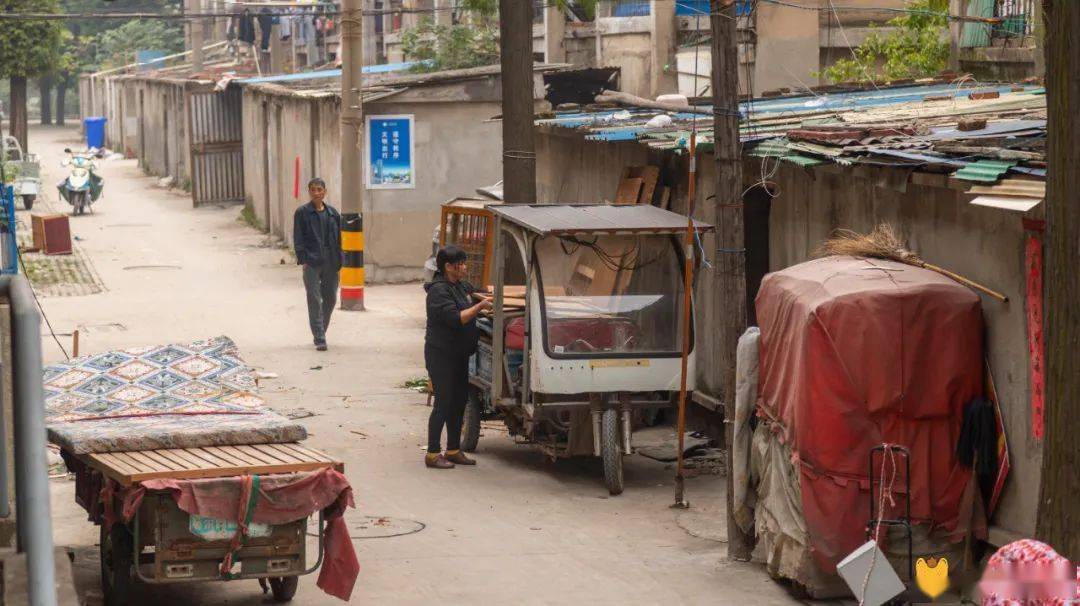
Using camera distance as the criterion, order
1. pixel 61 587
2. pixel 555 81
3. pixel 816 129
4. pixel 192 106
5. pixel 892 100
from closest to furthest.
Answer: pixel 61 587
pixel 816 129
pixel 892 100
pixel 555 81
pixel 192 106

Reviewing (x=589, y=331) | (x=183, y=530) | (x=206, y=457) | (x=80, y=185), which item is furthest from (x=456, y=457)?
(x=80, y=185)

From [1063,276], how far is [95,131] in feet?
185

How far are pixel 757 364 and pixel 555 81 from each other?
1253 centimetres

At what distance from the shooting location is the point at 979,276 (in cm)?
881

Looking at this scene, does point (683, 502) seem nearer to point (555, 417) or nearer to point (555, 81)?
point (555, 417)

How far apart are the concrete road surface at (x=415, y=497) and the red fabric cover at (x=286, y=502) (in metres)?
0.55

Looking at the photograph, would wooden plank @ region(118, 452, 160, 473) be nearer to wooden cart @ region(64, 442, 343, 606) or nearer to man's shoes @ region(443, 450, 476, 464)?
wooden cart @ region(64, 442, 343, 606)

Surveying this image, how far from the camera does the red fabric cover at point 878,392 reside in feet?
27.2

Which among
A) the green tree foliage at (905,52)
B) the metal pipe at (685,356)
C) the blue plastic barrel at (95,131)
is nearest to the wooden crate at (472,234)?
the metal pipe at (685,356)

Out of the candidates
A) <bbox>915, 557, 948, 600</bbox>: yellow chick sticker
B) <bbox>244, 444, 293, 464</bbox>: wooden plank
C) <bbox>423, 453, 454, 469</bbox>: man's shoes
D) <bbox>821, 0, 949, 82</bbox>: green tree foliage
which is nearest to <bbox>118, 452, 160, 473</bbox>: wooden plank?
<bbox>244, 444, 293, 464</bbox>: wooden plank

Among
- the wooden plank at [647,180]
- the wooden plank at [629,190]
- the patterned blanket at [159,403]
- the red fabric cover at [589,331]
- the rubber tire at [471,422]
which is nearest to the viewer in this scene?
the patterned blanket at [159,403]

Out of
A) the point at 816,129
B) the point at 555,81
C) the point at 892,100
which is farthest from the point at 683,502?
the point at 555,81

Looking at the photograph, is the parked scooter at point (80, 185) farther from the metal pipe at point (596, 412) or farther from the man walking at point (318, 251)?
the metal pipe at point (596, 412)

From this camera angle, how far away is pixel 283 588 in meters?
8.54
